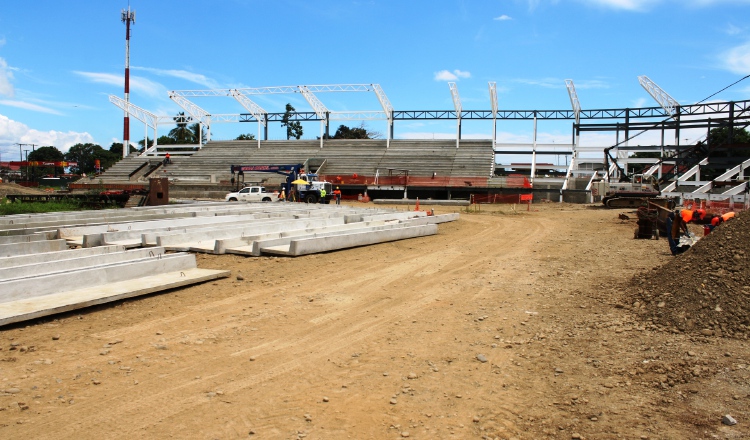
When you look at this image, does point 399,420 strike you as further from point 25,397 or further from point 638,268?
point 638,268

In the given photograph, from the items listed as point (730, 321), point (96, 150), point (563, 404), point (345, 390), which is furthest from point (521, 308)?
point (96, 150)

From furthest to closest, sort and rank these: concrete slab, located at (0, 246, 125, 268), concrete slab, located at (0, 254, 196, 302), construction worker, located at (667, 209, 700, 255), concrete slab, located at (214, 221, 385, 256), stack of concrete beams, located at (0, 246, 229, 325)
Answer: construction worker, located at (667, 209, 700, 255) < concrete slab, located at (214, 221, 385, 256) < concrete slab, located at (0, 246, 125, 268) < concrete slab, located at (0, 254, 196, 302) < stack of concrete beams, located at (0, 246, 229, 325)

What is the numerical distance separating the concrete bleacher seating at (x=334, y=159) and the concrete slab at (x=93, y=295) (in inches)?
1483

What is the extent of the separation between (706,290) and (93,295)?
7.71m

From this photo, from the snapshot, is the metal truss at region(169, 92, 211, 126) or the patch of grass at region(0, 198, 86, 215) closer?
the patch of grass at region(0, 198, 86, 215)

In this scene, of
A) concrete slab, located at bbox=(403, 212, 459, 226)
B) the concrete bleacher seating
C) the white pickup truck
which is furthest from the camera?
the concrete bleacher seating

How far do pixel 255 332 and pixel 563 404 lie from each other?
3.49 meters

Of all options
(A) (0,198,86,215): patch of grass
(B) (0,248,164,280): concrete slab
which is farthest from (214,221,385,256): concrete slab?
(A) (0,198,86,215): patch of grass

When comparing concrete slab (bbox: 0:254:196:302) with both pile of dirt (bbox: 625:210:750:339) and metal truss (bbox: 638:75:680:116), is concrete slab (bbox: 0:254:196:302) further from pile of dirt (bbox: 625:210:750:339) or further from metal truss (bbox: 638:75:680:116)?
metal truss (bbox: 638:75:680:116)

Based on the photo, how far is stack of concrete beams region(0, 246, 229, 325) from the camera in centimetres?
654

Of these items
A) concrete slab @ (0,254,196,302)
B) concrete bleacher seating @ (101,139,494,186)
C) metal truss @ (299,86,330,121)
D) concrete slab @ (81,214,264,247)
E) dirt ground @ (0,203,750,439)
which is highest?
metal truss @ (299,86,330,121)

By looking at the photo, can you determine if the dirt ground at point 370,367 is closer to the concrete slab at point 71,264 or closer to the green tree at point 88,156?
the concrete slab at point 71,264

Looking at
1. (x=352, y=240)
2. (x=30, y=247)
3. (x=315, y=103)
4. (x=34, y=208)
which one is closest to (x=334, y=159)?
(x=315, y=103)

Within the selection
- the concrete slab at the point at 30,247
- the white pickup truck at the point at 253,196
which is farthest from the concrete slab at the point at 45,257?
the white pickup truck at the point at 253,196
